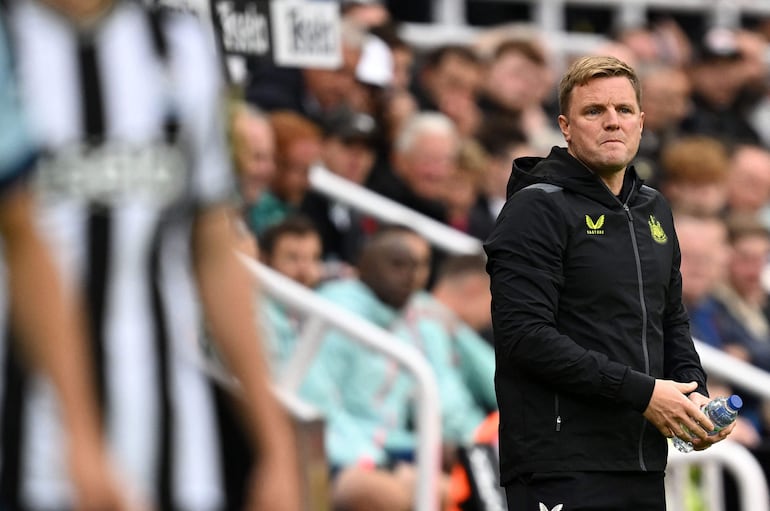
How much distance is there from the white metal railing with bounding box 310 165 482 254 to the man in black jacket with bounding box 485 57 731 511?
4342 mm

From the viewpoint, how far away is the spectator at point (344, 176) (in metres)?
8.84

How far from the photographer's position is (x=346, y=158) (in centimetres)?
954

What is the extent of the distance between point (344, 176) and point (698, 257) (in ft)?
7.35

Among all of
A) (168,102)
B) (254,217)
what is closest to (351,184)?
(254,217)

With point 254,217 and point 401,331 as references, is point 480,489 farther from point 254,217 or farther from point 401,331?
point 254,217

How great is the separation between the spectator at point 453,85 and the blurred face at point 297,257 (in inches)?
132

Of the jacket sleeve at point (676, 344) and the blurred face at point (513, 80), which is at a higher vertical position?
the jacket sleeve at point (676, 344)

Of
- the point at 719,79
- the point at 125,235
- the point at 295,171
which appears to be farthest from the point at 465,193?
the point at 125,235

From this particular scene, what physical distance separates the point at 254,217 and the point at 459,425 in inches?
63.4

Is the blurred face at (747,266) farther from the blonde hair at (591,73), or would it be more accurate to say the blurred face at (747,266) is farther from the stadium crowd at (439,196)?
the blonde hair at (591,73)

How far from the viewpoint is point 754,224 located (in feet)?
31.5

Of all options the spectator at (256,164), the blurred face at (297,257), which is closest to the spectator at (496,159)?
the spectator at (256,164)

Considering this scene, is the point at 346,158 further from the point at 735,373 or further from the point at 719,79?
the point at 719,79

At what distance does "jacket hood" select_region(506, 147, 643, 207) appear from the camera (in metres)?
4.27
